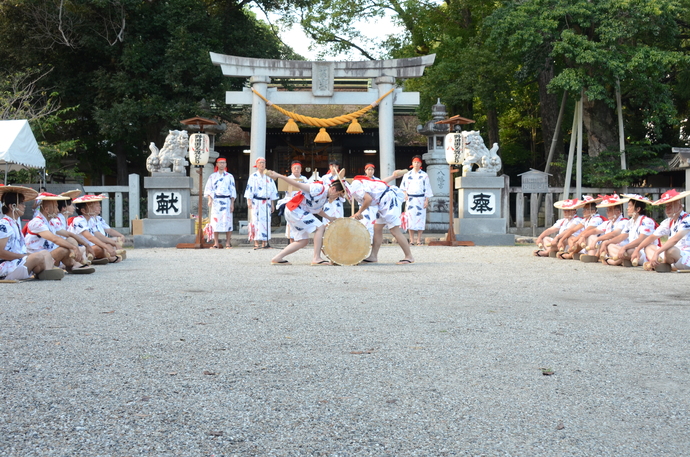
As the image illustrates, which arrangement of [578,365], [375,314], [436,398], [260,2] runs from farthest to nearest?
1. [260,2]
2. [375,314]
3. [578,365]
4. [436,398]

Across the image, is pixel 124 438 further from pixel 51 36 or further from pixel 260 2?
pixel 260 2

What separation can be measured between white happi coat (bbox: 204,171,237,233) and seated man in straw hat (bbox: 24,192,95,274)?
5233 mm

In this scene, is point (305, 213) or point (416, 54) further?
point (416, 54)

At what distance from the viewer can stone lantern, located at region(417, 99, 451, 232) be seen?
18.7 metres

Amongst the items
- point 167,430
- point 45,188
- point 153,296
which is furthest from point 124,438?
point 45,188

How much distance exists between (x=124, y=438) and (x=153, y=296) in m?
3.86

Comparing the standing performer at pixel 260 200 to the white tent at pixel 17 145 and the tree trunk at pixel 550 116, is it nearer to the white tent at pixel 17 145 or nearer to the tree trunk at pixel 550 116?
the white tent at pixel 17 145

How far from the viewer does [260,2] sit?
72.9 feet

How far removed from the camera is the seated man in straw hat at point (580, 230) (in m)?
10.3

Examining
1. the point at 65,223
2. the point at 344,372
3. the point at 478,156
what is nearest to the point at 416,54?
the point at 478,156

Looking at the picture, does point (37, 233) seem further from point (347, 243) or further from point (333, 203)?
point (333, 203)

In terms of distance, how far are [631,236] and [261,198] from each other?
270 inches

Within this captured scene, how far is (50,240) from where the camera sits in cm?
781

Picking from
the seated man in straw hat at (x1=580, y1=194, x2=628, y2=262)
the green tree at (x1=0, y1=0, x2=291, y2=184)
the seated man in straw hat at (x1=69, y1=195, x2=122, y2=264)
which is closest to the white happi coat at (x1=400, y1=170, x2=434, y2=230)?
the seated man in straw hat at (x1=580, y1=194, x2=628, y2=262)
